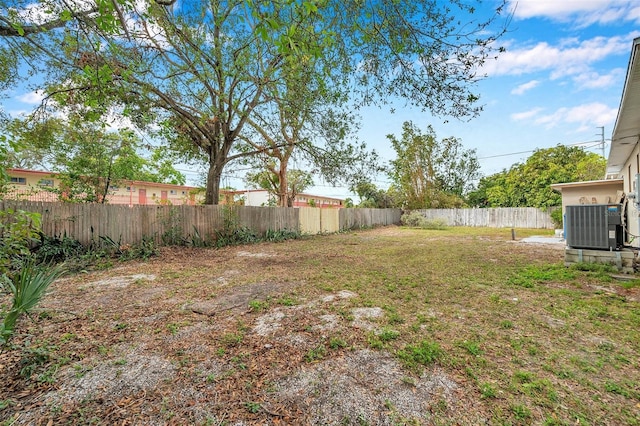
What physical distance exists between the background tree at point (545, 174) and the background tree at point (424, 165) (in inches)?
169

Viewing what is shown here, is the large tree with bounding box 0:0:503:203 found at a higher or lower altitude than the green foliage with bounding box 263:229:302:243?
higher

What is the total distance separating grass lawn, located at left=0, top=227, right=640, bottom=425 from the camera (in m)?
1.46

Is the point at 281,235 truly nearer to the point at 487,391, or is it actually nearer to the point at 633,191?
the point at 487,391

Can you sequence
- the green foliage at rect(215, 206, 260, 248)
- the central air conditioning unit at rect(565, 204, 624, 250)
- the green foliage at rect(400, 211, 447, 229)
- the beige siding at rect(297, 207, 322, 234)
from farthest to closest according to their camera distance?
the green foliage at rect(400, 211, 447, 229)
the beige siding at rect(297, 207, 322, 234)
the green foliage at rect(215, 206, 260, 248)
the central air conditioning unit at rect(565, 204, 624, 250)

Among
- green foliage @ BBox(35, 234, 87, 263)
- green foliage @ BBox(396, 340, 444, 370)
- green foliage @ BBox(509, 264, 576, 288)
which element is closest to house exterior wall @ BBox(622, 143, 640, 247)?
green foliage @ BBox(509, 264, 576, 288)

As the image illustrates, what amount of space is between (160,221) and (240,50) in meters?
4.79

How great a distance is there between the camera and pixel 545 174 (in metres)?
20.0

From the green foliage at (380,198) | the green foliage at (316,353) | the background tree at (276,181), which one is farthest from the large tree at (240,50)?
the green foliage at (380,198)

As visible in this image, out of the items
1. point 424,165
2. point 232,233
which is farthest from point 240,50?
point 424,165

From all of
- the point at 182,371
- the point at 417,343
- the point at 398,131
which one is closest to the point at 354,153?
the point at 417,343

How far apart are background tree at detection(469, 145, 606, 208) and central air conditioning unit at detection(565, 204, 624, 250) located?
17034mm

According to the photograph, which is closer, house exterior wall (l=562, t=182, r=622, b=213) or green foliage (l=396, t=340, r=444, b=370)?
green foliage (l=396, t=340, r=444, b=370)

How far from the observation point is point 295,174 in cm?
1598

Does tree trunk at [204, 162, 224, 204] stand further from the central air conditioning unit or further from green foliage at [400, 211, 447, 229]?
green foliage at [400, 211, 447, 229]
